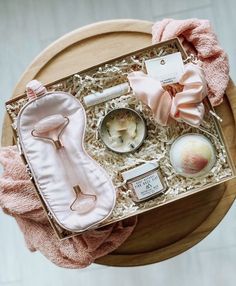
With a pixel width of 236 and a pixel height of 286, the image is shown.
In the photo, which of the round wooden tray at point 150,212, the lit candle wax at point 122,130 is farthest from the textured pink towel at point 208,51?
the lit candle wax at point 122,130

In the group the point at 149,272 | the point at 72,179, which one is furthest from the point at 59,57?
the point at 149,272

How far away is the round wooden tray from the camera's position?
1144mm

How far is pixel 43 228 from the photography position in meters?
1.14

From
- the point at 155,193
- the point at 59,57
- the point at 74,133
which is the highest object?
the point at 59,57

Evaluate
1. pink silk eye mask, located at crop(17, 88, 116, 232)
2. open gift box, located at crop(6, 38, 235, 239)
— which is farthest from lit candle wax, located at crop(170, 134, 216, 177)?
pink silk eye mask, located at crop(17, 88, 116, 232)

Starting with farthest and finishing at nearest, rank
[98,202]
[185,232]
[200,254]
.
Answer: [200,254] < [185,232] < [98,202]

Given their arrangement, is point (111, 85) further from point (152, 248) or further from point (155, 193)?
point (152, 248)

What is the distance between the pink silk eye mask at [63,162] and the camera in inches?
41.3

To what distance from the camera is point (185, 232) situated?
1.16 metres

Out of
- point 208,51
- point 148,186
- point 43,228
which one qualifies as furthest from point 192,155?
point 43,228

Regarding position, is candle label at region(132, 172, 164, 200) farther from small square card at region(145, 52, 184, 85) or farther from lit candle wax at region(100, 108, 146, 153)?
small square card at region(145, 52, 184, 85)

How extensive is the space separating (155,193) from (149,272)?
503 millimetres

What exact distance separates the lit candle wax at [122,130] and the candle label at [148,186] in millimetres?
64

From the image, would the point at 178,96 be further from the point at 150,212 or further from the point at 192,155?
the point at 150,212
